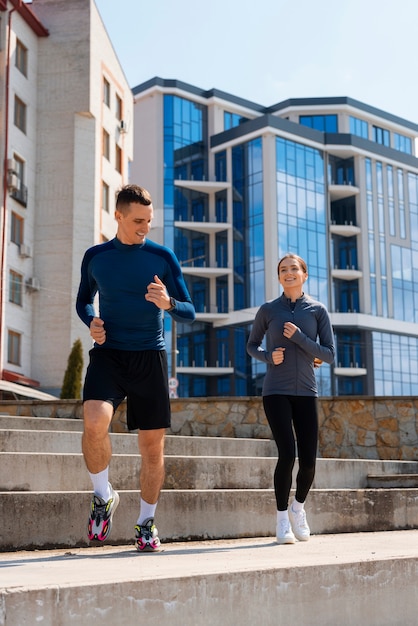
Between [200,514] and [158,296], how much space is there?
168 centimetres

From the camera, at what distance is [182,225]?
62438 mm

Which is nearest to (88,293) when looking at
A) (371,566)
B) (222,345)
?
(371,566)

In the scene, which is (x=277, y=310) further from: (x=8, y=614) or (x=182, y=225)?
(x=182, y=225)

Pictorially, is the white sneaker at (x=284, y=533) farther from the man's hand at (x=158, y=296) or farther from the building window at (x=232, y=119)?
the building window at (x=232, y=119)

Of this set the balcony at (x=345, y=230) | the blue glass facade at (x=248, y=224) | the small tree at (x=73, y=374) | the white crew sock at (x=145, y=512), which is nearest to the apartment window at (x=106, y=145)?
the small tree at (x=73, y=374)

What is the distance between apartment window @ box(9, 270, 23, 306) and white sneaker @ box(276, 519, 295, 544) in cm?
3074

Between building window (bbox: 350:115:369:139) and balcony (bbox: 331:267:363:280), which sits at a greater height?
building window (bbox: 350:115:369:139)

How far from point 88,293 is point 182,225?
57.9 m

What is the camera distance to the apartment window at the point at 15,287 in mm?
34963

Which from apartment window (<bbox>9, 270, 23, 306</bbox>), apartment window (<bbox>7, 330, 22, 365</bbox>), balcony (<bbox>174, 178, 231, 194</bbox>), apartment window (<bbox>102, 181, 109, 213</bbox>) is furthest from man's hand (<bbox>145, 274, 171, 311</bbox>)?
balcony (<bbox>174, 178, 231, 194</bbox>)

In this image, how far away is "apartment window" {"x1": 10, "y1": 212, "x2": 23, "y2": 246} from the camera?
116 feet

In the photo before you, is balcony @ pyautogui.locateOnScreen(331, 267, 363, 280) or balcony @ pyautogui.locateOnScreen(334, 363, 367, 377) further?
balcony @ pyautogui.locateOnScreen(331, 267, 363, 280)

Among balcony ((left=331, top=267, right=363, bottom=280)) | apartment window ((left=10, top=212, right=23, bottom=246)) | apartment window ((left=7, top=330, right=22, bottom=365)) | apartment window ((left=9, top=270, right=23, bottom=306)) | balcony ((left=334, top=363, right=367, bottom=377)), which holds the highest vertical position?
balcony ((left=331, top=267, right=363, bottom=280))

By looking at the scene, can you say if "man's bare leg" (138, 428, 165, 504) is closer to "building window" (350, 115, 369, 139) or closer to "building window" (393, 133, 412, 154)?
"building window" (350, 115, 369, 139)
